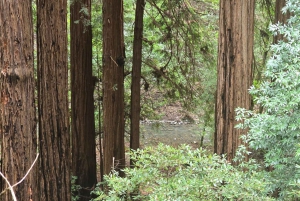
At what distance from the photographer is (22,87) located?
10.3 feet

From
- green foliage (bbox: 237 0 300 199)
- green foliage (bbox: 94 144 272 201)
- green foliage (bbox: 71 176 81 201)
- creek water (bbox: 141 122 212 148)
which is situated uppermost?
green foliage (bbox: 237 0 300 199)

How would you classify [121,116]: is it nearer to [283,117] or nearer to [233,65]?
[233,65]

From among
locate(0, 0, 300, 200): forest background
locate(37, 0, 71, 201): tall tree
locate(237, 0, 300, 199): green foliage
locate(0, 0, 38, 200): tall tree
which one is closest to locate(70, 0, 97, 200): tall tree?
locate(0, 0, 300, 200): forest background

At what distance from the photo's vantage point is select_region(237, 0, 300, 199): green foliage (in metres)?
2.42

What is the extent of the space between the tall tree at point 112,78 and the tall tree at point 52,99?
3.81 feet

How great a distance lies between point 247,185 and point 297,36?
126 cm

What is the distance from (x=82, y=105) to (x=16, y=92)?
3.88 meters

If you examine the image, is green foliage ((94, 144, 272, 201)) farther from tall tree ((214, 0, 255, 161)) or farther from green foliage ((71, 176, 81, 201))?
green foliage ((71, 176, 81, 201))

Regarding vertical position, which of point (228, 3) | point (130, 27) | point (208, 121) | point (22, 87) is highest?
point (130, 27)

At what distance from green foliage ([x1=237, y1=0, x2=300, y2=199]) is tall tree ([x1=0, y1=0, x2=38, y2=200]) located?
7.23 ft

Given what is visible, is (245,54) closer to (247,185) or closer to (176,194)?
(247,185)

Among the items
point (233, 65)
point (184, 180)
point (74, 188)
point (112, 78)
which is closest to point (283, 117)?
point (184, 180)

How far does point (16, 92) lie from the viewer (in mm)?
3102

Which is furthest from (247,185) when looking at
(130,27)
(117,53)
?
(130,27)
